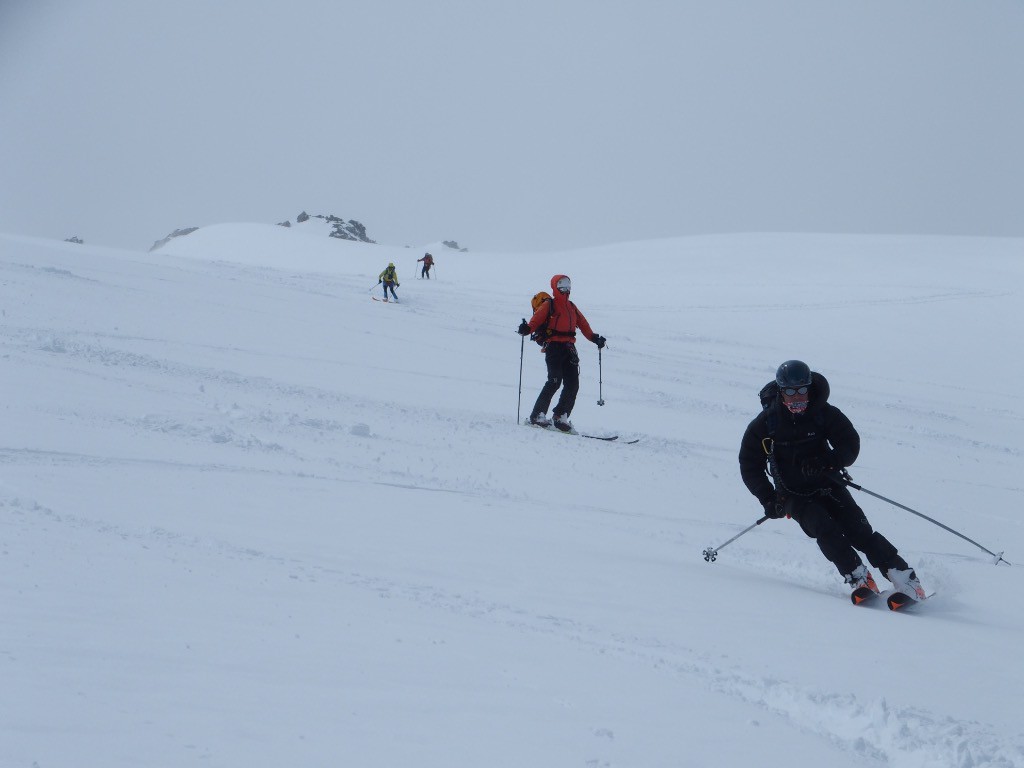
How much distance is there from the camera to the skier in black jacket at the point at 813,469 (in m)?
5.20

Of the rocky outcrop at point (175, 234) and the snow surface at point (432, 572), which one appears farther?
the rocky outcrop at point (175, 234)

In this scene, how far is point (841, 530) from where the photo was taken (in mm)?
5332

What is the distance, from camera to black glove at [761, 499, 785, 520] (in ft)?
18.0

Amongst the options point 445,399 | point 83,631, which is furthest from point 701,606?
point 445,399

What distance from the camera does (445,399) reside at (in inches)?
416

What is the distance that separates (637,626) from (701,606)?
61 cm

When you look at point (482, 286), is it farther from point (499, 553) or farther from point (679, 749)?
point (679, 749)

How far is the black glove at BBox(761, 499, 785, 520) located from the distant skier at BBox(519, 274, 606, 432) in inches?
160

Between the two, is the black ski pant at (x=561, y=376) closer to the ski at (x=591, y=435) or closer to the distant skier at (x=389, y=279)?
the ski at (x=591, y=435)

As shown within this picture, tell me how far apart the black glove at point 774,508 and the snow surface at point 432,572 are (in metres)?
0.44

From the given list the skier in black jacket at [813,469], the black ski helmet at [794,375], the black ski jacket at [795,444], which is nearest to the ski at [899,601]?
the skier in black jacket at [813,469]

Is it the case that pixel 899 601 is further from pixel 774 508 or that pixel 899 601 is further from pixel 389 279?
pixel 389 279

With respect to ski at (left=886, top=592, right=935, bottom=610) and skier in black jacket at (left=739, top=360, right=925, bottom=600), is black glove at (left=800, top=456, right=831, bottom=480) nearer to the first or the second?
skier in black jacket at (left=739, top=360, right=925, bottom=600)

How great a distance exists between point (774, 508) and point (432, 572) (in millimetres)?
2388
